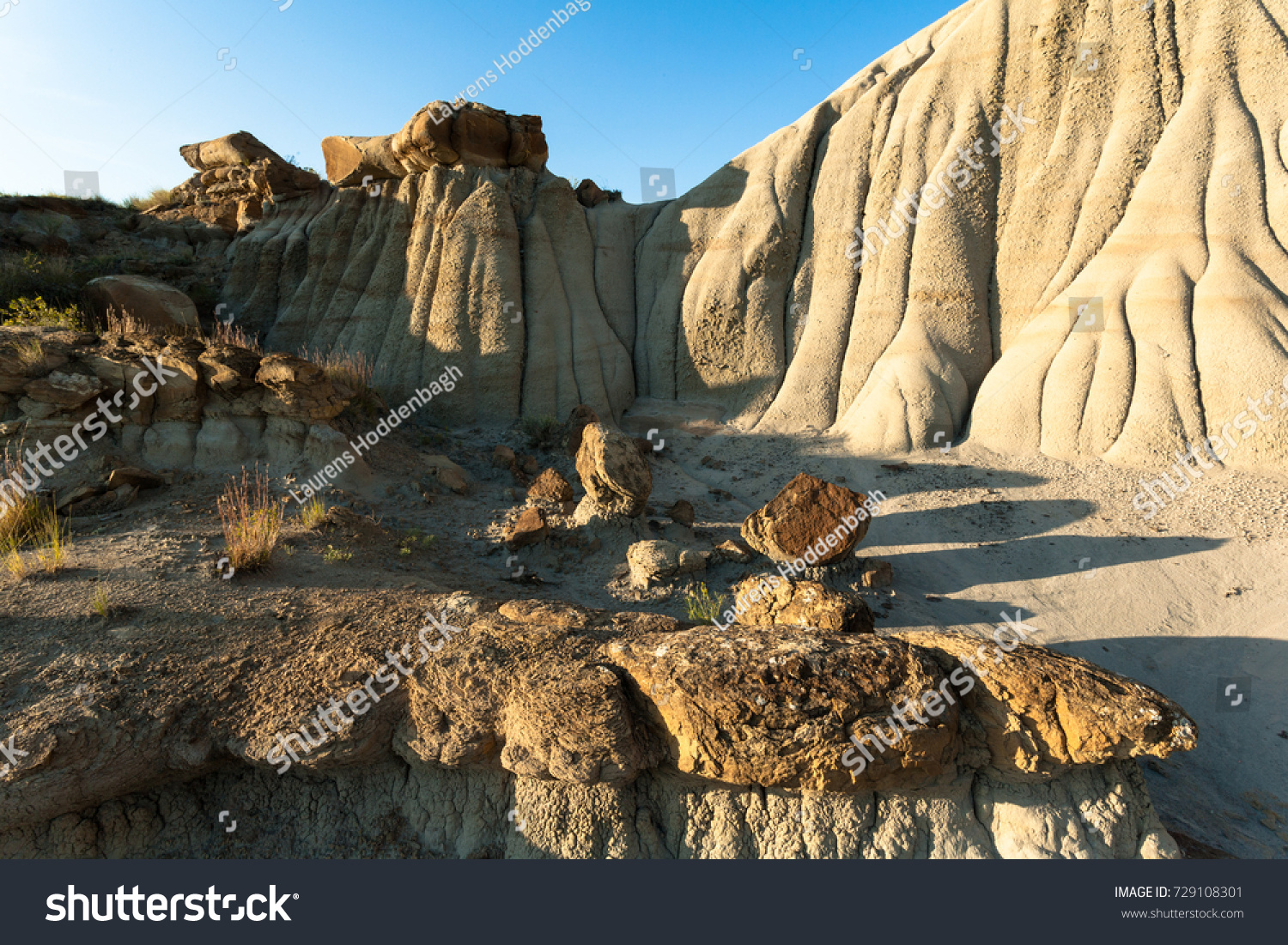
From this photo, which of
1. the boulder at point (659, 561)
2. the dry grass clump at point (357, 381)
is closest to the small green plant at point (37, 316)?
the dry grass clump at point (357, 381)

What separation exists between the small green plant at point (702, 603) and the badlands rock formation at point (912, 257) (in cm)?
483

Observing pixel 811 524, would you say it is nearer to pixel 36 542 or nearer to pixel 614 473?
pixel 614 473

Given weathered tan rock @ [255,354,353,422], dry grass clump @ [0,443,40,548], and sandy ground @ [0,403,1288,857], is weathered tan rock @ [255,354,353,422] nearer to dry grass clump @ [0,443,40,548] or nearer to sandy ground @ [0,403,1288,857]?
sandy ground @ [0,403,1288,857]

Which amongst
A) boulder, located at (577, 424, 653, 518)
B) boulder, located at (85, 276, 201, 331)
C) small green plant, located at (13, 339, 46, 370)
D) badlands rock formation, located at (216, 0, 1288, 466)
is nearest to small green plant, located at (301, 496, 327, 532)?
boulder, located at (577, 424, 653, 518)

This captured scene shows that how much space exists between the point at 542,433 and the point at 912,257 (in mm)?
6736

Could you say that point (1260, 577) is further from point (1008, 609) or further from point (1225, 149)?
point (1225, 149)

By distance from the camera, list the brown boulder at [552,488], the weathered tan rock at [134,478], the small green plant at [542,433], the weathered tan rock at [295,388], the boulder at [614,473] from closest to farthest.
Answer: the weathered tan rock at [134,478]
the boulder at [614,473]
the weathered tan rock at [295,388]
the brown boulder at [552,488]
the small green plant at [542,433]

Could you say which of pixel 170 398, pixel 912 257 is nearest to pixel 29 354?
pixel 170 398

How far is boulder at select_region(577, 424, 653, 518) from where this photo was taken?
7.08 m

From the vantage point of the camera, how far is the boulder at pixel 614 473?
7.08m

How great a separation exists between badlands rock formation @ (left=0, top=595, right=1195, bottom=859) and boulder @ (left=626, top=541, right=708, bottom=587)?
2.52 m

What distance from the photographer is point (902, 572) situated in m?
7.03

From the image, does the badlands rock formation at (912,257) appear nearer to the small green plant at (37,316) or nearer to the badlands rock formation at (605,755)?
the small green plant at (37,316)

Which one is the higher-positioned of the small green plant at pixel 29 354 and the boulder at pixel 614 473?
the small green plant at pixel 29 354
